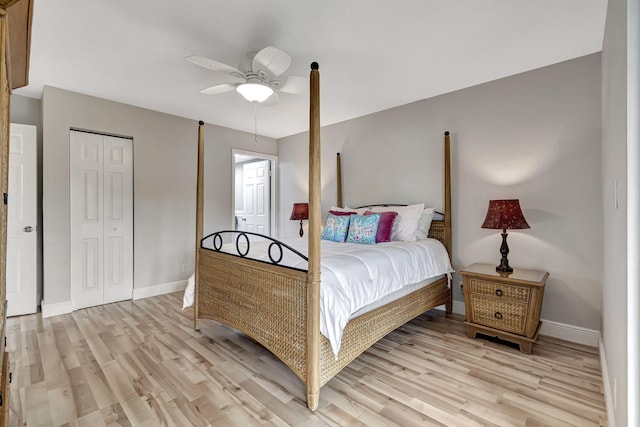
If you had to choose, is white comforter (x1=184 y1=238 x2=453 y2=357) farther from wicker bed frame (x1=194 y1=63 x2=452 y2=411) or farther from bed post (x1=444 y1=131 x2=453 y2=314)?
bed post (x1=444 y1=131 x2=453 y2=314)

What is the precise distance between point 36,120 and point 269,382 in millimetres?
4112

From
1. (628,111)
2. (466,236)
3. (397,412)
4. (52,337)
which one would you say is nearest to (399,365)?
(397,412)

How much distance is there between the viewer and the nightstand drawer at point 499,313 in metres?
2.46

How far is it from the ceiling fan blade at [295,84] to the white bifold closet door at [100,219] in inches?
99.5

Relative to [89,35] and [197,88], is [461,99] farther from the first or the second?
[89,35]

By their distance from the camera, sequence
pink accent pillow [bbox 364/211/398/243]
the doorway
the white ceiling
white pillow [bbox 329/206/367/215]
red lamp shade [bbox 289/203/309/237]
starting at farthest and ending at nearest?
the doorway
red lamp shade [bbox 289/203/309/237]
white pillow [bbox 329/206/367/215]
pink accent pillow [bbox 364/211/398/243]
the white ceiling

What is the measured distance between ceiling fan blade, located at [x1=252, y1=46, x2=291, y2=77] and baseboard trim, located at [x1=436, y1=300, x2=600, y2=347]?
10.6ft

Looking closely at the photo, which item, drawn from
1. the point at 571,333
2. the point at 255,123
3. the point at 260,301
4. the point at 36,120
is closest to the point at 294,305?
the point at 260,301

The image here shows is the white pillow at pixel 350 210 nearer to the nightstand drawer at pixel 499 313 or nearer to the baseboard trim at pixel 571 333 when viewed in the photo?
the nightstand drawer at pixel 499 313

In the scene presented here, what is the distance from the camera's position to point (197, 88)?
128 inches

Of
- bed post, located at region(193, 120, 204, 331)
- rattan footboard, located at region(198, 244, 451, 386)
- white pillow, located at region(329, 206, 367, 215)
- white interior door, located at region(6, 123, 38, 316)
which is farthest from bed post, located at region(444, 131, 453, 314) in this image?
white interior door, located at region(6, 123, 38, 316)

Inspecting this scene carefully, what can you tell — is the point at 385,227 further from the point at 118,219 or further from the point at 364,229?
the point at 118,219

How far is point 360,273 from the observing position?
6.99 feet

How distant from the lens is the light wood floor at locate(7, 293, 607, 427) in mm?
1697
